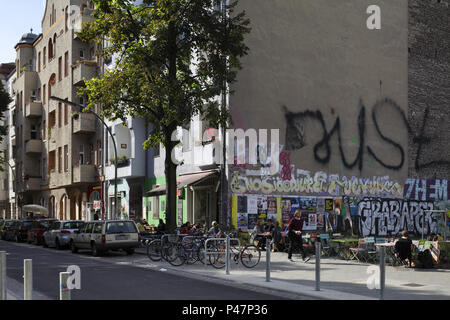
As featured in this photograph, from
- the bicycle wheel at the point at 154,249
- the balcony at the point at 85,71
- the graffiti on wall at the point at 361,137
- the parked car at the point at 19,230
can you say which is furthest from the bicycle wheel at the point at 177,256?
the balcony at the point at 85,71

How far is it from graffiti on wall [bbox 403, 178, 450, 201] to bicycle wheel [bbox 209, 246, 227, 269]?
64.9ft

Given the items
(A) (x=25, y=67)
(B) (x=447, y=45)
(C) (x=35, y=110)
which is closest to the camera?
(B) (x=447, y=45)

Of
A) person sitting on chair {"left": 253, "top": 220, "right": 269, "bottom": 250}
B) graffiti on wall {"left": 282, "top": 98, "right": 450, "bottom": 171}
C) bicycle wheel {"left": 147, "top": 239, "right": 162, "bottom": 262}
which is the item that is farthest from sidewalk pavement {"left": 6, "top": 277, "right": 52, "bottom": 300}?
graffiti on wall {"left": 282, "top": 98, "right": 450, "bottom": 171}

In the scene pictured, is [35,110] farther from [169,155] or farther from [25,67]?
[169,155]

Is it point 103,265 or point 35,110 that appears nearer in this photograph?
point 103,265

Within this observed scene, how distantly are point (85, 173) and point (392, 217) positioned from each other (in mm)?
20988

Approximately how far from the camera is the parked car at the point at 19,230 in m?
37.1

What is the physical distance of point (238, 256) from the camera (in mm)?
18547

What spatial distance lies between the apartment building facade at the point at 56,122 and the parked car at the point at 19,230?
206 inches

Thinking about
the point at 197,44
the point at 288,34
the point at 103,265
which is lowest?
the point at 103,265

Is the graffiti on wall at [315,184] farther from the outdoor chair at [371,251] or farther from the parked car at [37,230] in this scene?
the parked car at [37,230]

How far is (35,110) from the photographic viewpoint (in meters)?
53.3
